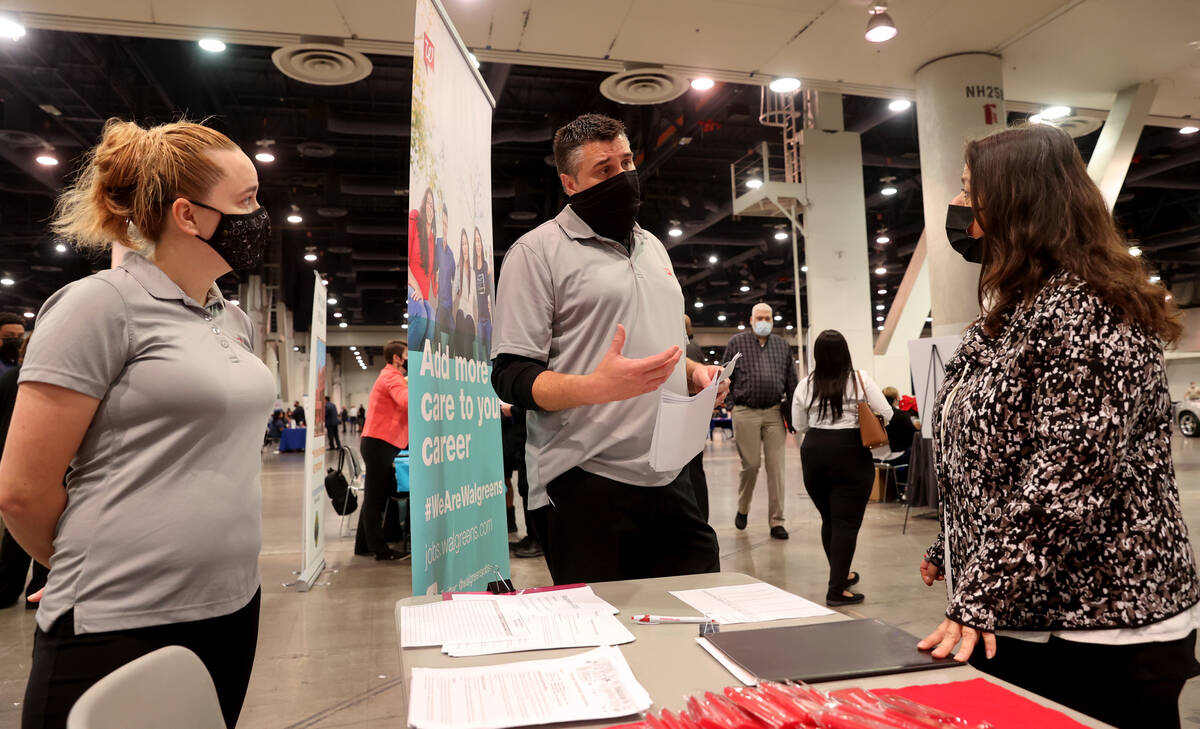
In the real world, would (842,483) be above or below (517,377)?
below

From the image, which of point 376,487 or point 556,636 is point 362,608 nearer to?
point 376,487

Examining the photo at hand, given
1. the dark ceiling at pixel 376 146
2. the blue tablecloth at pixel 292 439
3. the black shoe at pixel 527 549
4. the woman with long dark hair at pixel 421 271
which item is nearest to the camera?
the woman with long dark hair at pixel 421 271

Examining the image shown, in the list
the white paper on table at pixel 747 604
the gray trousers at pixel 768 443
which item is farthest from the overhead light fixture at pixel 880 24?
the white paper on table at pixel 747 604

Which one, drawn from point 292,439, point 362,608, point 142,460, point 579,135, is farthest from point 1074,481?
point 292,439

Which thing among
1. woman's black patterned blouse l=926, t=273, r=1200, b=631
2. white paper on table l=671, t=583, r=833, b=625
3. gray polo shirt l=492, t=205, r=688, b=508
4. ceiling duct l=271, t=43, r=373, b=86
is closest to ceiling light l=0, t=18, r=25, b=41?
ceiling duct l=271, t=43, r=373, b=86

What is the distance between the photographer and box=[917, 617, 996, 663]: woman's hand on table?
1.02 m

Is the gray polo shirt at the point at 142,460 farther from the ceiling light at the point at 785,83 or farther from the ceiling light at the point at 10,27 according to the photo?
the ceiling light at the point at 785,83

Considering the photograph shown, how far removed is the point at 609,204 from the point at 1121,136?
660cm

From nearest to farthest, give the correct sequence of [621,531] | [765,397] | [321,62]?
[621,531]
[321,62]
[765,397]

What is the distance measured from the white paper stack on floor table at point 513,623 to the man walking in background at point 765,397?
4.81 metres

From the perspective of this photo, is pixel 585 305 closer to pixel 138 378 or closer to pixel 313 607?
pixel 138 378

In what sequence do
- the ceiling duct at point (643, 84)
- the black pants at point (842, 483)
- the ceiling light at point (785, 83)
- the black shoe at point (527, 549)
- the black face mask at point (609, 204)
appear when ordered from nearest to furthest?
the black face mask at point (609, 204), the black pants at point (842, 483), the black shoe at point (527, 549), the ceiling duct at point (643, 84), the ceiling light at point (785, 83)

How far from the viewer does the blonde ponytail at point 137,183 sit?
1.40 m

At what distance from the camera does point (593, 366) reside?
1710mm
